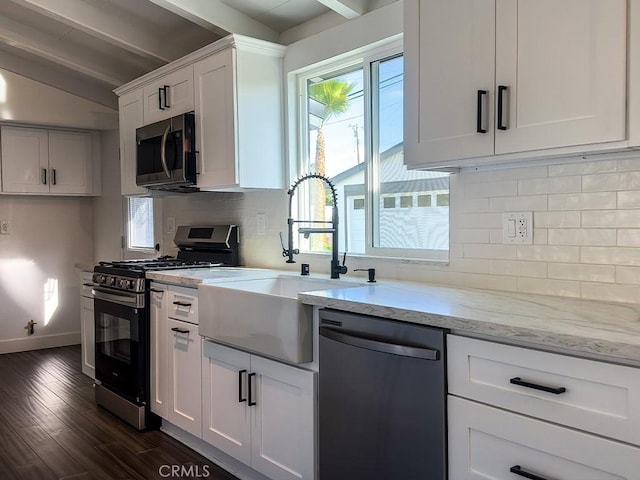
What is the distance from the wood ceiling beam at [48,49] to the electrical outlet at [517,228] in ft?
11.8

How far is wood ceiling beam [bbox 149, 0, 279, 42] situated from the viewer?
311 centimetres

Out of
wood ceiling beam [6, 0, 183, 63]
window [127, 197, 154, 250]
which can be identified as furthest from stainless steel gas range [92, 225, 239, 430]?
wood ceiling beam [6, 0, 183, 63]

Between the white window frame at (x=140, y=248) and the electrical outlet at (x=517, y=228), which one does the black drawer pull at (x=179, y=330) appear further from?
the white window frame at (x=140, y=248)

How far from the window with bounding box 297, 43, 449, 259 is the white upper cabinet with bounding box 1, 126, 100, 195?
3.18 meters

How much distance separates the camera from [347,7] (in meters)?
2.72

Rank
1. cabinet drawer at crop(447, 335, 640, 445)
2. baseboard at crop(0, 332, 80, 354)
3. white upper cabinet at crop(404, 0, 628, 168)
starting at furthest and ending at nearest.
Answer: baseboard at crop(0, 332, 80, 354)
white upper cabinet at crop(404, 0, 628, 168)
cabinet drawer at crop(447, 335, 640, 445)

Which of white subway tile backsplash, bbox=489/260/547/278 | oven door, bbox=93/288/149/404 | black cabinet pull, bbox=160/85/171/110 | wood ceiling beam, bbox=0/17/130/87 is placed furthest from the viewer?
wood ceiling beam, bbox=0/17/130/87

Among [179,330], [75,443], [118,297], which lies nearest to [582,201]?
[179,330]

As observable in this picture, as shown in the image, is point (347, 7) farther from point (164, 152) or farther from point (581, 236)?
point (581, 236)

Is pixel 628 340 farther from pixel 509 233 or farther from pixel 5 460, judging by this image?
pixel 5 460

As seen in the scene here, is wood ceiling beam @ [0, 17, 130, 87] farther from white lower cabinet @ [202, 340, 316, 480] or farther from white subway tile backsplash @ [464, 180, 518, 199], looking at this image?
white subway tile backsplash @ [464, 180, 518, 199]

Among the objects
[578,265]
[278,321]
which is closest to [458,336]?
[578,265]

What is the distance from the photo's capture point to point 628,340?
123 centimetres

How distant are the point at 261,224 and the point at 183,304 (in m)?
0.85
